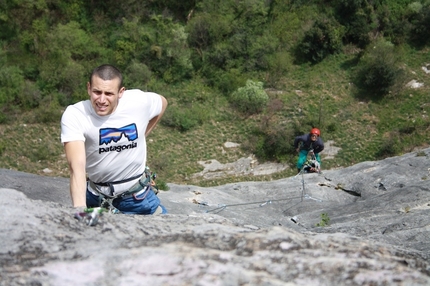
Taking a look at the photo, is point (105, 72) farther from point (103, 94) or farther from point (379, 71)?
point (379, 71)

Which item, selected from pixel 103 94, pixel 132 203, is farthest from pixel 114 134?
pixel 132 203

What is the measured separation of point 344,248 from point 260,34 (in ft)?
87.0

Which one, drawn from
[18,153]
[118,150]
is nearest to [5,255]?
Result: [118,150]

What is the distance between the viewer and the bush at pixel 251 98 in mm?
24438

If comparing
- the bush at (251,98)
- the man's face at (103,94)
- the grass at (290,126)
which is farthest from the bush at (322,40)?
the man's face at (103,94)

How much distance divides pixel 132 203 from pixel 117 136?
88 centimetres

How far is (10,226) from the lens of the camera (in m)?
3.59

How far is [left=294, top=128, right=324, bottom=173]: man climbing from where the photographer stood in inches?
Answer: 565

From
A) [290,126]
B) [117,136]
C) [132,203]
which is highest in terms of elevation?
[117,136]

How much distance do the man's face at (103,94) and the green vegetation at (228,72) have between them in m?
15.2

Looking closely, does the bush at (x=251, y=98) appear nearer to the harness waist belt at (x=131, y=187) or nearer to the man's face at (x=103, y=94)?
the harness waist belt at (x=131, y=187)

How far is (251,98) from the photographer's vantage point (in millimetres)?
24484

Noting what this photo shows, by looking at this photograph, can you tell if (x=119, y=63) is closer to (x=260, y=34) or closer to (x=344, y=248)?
(x=260, y=34)

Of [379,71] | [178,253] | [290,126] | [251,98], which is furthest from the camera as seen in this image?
[379,71]
